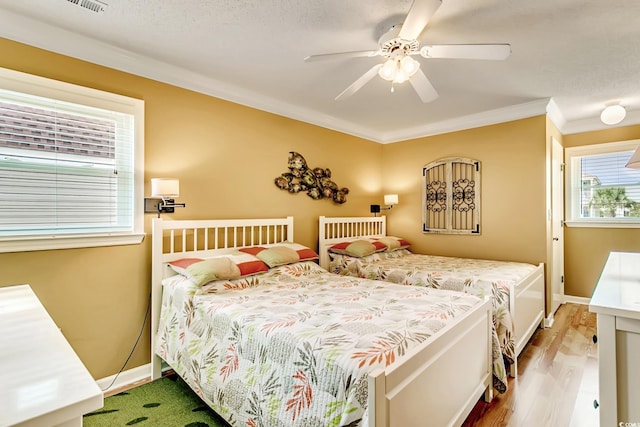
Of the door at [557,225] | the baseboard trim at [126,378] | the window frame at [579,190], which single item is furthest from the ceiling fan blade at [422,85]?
the window frame at [579,190]

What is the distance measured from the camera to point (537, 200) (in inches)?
143

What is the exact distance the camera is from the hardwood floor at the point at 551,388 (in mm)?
2008

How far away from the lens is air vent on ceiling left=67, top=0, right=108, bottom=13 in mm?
1869

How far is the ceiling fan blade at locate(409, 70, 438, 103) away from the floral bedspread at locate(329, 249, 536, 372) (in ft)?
5.28

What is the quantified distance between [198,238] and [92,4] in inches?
71.6

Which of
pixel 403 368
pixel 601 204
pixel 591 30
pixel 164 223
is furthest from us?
pixel 601 204

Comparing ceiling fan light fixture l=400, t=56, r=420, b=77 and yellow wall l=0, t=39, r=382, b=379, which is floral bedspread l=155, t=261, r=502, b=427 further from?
ceiling fan light fixture l=400, t=56, r=420, b=77

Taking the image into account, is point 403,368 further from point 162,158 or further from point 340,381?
point 162,158

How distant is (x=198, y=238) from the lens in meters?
2.93

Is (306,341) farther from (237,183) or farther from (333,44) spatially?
(237,183)

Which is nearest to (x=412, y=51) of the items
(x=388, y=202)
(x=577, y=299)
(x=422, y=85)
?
(x=422, y=85)

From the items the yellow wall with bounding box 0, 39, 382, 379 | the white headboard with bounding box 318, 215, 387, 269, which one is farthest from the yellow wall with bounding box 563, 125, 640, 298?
the yellow wall with bounding box 0, 39, 382, 379

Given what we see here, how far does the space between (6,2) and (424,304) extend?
3.11 metres

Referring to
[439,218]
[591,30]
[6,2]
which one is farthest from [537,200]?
[6,2]
